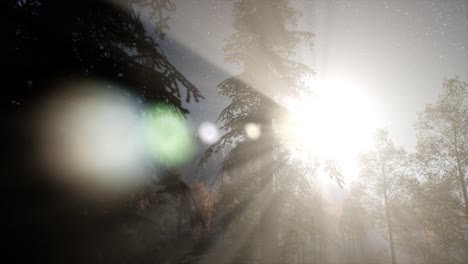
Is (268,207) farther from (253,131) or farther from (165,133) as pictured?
(165,133)

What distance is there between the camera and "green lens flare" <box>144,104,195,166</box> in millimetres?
3264

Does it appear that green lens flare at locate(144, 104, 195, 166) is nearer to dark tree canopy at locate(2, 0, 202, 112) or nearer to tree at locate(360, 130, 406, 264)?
dark tree canopy at locate(2, 0, 202, 112)

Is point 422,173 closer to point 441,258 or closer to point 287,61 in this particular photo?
point 441,258

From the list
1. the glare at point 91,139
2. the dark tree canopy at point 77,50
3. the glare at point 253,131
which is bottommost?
the glare at point 91,139

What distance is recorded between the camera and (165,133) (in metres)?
3.46

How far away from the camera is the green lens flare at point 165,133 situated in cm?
326

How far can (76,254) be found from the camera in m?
2.49

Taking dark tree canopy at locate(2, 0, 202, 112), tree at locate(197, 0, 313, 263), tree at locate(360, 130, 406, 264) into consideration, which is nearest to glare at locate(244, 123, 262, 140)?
tree at locate(197, 0, 313, 263)

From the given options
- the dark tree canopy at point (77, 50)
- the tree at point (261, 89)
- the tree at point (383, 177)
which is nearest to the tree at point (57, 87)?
the dark tree canopy at point (77, 50)

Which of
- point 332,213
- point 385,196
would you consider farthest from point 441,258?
point 332,213

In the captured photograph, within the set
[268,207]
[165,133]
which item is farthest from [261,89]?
[165,133]

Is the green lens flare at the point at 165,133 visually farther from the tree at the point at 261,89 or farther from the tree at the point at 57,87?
the tree at the point at 261,89

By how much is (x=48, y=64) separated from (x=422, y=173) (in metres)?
17.4

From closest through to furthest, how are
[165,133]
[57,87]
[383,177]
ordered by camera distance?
[57,87] → [165,133] → [383,177]
